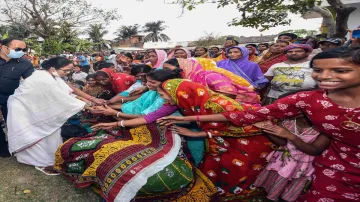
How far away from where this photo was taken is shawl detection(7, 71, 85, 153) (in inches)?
129

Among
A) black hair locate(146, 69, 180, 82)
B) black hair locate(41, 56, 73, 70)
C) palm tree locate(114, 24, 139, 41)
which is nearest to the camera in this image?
black hair locate(146, 69, 180, 82)

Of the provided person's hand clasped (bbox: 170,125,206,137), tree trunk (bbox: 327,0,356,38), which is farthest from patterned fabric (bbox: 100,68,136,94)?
tree trunk (bbox: 327,0,356,38)

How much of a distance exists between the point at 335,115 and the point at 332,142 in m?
0.28

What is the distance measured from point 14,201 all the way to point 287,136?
270cm

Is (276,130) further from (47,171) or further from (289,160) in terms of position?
(47,171)

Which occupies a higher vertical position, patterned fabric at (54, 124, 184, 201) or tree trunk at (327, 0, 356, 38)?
Answer: tree trunk at (327, 0, 356, 38)

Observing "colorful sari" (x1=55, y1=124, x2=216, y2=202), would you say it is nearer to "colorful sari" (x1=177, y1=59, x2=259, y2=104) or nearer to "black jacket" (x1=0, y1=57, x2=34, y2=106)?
"colorful sari" (x1=177, y1=59, x2=259, y2=104)

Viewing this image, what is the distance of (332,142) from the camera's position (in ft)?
5.73

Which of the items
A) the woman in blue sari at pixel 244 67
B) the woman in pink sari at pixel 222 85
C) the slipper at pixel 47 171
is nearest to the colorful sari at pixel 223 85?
the woman in pink sari at pixel 222 85

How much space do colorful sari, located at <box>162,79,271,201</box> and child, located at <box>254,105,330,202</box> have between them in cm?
16

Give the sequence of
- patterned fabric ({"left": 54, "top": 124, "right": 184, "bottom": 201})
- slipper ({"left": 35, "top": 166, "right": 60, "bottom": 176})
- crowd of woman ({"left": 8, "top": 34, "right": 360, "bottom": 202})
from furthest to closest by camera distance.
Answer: slipper ({"left": 35, "top": 166, "right": 60, "bottom": 176}) < patterned fabric ({"left": 54, "top": 124, "right": 184, "bottom": 201}) < crowd of woman ({"left": 8, "top": 34, "right": 360, "bottom": 202})

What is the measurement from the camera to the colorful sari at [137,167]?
7.25 feet

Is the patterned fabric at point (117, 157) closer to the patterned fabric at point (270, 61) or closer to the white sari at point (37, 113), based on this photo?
the white sari at point (37, 113)

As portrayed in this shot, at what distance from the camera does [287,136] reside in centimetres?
201
